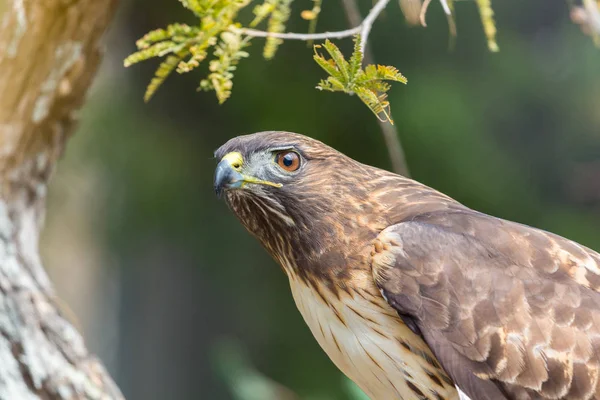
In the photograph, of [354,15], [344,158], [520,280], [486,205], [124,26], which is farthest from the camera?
[124,26]

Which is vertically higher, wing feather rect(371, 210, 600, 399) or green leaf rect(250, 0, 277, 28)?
green leaf rect(250, 0, 277, 28)

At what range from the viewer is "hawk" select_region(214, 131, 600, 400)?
2.26m

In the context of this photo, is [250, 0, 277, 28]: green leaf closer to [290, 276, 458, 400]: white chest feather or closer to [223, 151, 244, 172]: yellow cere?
[223, 151, 244, 172]: yellow cere

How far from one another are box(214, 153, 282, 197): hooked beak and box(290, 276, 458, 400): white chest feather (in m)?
0.42

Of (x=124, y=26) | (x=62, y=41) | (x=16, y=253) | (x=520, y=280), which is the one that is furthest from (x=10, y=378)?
(x=124, y=26)

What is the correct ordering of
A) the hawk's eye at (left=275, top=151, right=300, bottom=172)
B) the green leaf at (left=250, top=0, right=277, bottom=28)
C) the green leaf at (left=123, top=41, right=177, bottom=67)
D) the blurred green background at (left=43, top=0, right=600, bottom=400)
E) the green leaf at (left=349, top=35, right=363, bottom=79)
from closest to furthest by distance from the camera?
the green leaf at (left=349, top=35, right=363, bottom=79) → the green leaf at (left=123, top=41, right=177, bottom=67) → the green leaf at (left=250, top=0, right=277, bottom=28) → the hawk's eye at (left=275, top=151, right=300, bottom=172) → the blurred green background at (left=43, top=0, right=600, bottom=400)

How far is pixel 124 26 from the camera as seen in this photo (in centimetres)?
670

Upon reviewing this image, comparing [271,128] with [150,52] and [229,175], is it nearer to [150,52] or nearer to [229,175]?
[229,175]

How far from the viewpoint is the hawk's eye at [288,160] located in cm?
252

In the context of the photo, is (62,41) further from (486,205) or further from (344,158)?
(486,205)

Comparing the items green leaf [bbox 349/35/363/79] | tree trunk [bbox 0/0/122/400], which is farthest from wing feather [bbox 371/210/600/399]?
tree trunk [bbox 0/0/122/400]

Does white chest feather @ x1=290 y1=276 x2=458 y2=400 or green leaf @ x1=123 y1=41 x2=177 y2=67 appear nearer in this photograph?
green leaf @ x1=123 y1=41 x2=177 y2=67

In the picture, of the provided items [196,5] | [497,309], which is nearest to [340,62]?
[196,5]

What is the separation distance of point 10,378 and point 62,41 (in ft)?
3.72
